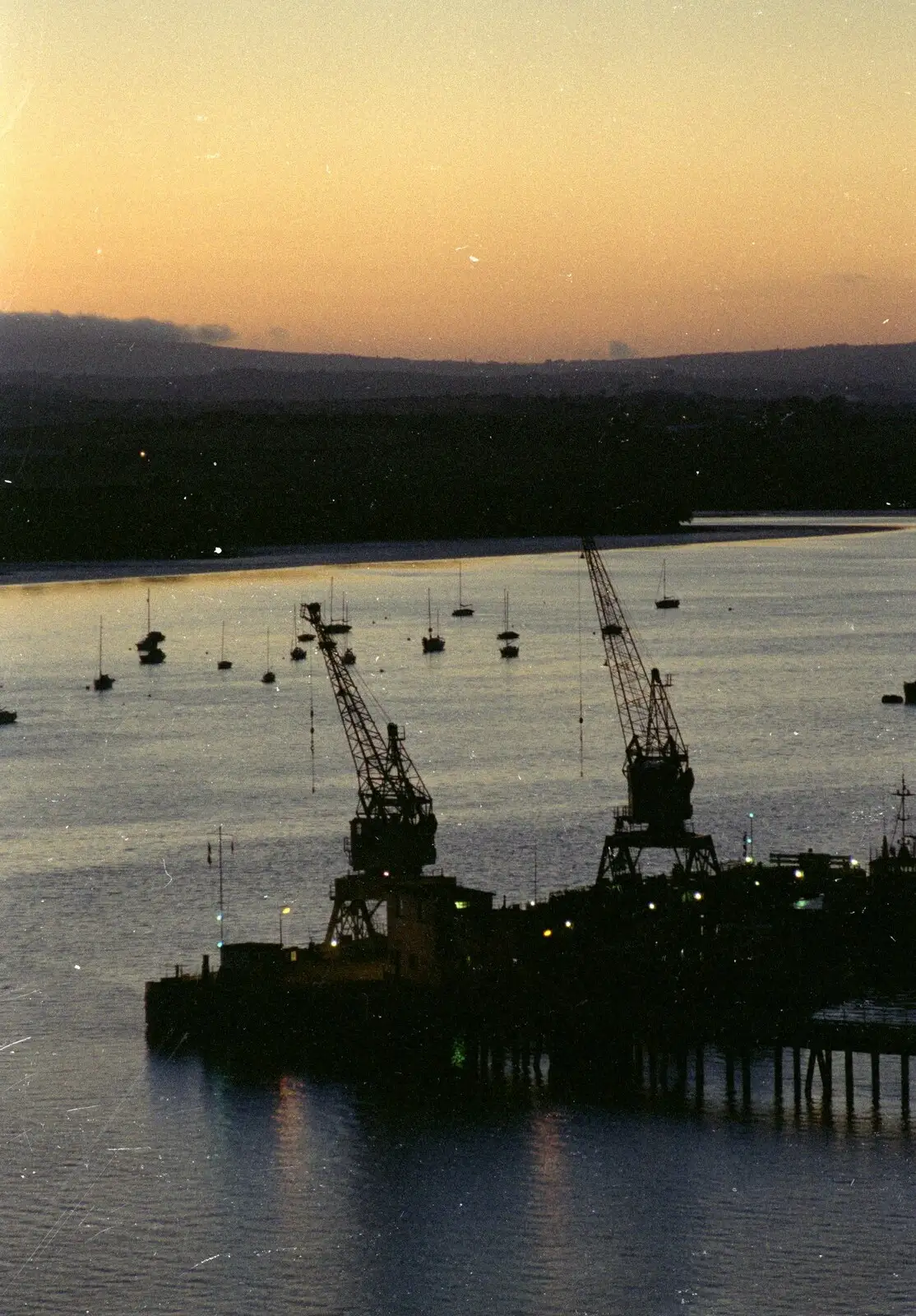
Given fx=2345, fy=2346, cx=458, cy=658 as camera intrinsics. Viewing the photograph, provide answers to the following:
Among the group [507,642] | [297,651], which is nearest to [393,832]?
[297,651]

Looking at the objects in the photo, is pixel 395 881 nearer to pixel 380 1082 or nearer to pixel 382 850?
pixel 382 850

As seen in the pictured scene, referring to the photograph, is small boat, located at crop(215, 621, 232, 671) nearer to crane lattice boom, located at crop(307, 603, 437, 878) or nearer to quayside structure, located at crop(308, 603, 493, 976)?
quayside structure, located at crop(308, 603, 493, 976)

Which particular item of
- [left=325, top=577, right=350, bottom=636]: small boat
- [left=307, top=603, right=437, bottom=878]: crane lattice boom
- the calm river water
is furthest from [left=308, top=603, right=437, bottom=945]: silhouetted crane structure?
[left=325, top=577, right=350, bottom=636]: small boat

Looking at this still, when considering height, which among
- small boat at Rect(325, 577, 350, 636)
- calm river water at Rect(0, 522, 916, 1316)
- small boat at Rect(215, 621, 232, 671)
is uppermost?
small boat at Rect(325, 577, 350, 636)

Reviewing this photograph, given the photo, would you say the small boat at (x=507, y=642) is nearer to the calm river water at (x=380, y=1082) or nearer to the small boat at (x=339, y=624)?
the calm river water at (x=380, y=1082)

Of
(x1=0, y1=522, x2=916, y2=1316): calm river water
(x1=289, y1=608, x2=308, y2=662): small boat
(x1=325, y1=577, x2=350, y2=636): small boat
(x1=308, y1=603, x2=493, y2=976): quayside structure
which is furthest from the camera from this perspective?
(x1=325, y1=577, x2=350, y2=636): small boat

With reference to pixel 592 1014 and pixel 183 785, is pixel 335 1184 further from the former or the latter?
pixel 183 785

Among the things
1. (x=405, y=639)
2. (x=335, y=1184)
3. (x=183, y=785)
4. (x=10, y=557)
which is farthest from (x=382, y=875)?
(x=10, y=557)
